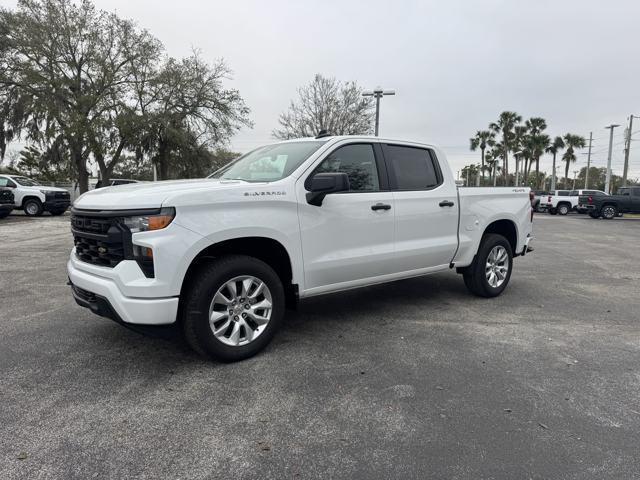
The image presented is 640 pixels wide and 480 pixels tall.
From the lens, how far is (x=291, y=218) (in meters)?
3.87

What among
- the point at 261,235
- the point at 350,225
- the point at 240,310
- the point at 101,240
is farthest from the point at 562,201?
the point at 101,240

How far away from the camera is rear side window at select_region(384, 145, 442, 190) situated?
480 cm

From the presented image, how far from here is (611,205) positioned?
2466 centimetres

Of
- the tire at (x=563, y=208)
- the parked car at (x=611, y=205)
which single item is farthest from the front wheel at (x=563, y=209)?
the parked car at (x=611, y=205)

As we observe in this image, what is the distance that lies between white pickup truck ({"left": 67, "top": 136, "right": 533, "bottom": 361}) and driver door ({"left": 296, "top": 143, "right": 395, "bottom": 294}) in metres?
0.01

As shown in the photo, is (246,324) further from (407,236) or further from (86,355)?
(407,236)

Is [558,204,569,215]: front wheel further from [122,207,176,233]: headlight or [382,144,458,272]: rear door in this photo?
[122,207,176,233]: headlight

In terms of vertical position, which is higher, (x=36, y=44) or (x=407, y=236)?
(x=36, y=44)

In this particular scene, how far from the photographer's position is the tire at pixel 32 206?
19.1 meters

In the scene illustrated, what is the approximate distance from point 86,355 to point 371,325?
2.69 metres

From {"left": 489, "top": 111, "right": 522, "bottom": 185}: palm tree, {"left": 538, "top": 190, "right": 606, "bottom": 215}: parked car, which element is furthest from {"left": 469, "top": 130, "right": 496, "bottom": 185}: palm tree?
{"left": 538, "top": 190, "right": 606, "bottom": 215}: parked car

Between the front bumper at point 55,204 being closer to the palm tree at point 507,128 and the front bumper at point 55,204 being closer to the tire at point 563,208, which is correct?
the tire at point 563,208

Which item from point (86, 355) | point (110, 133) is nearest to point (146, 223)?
point (86, 355)

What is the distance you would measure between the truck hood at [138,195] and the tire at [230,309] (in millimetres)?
597
